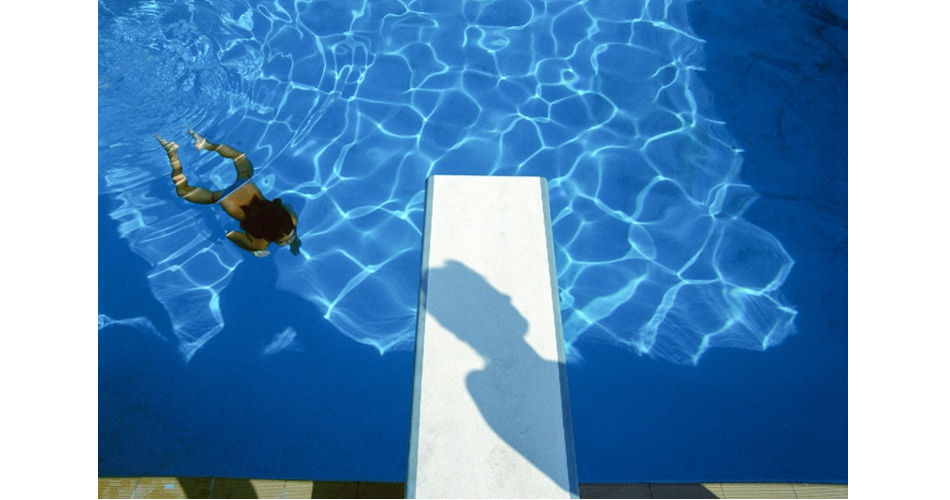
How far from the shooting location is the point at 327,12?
6043mm

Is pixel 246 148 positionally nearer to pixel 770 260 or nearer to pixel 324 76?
pixel 324 76

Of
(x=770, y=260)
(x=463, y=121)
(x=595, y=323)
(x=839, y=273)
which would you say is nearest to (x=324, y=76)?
(x=463, y=121)

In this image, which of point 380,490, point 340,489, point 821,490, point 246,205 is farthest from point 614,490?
point 246,205

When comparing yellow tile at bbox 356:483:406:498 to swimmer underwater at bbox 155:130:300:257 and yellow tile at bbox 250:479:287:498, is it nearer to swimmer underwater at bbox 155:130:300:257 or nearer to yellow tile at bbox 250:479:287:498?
yellow tile at bbox 250:479:287:498

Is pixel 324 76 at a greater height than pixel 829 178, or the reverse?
pixel 829 178

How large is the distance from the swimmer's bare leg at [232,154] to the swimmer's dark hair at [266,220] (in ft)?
1.03

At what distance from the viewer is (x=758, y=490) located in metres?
3.72

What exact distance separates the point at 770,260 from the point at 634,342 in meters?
1.29

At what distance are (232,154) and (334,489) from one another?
2.87 metres

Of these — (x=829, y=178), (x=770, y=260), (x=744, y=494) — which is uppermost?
(x=829, y=178)

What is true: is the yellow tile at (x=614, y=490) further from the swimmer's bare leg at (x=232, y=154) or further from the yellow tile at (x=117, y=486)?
the swimmer's bare leg at (x=232, y=154)

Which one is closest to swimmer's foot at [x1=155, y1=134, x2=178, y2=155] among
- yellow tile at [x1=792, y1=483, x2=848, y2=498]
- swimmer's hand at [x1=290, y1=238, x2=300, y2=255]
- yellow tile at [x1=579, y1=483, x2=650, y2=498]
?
swimmer's hand at [x1=290, y1=238, x2=300, y2=255]

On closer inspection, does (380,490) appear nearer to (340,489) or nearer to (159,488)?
(340,489)

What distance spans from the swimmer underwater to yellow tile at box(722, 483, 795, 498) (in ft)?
10.9
